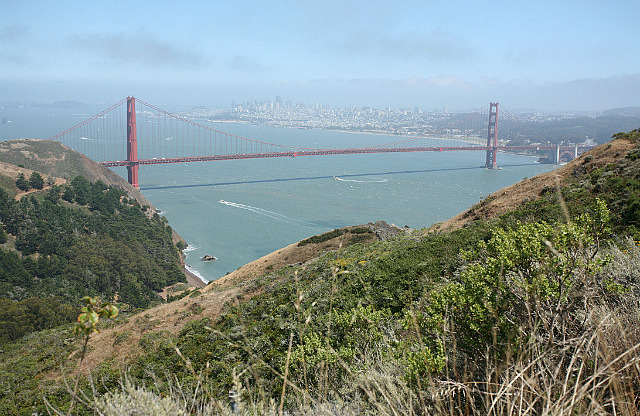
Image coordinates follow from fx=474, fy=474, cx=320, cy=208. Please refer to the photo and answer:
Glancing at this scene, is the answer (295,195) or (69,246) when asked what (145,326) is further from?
(295,195)

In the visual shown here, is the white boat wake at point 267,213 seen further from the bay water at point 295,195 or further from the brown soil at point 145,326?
the brown soil at point 145,326

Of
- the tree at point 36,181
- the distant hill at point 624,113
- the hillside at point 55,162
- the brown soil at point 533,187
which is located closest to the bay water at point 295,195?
the hillside at point 55,162

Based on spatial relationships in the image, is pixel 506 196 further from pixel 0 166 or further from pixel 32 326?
pixel 0 166

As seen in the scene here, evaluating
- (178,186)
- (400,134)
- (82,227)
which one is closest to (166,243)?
(82,227)

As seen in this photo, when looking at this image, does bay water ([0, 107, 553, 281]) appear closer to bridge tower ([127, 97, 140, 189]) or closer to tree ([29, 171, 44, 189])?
bridge tower ([127, 97, 140, 189])

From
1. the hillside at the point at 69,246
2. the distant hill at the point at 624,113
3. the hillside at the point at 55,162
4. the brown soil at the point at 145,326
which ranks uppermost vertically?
the distant hill at the point at 624,113

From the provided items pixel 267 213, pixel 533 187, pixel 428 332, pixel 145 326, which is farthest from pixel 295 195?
pixel 428 332
